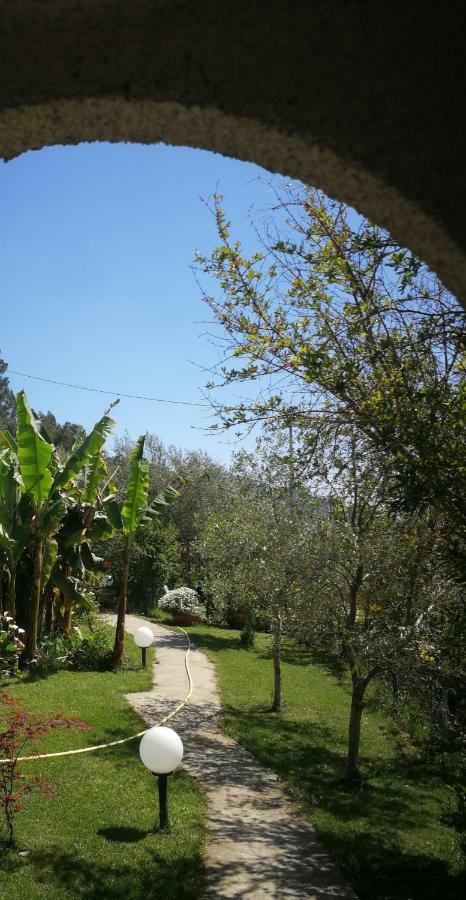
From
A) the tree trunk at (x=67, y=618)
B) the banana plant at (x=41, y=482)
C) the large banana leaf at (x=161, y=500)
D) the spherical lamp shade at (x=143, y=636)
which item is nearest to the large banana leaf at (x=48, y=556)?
the banana plant at (x=41, y=482)

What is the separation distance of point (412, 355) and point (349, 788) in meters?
6.74

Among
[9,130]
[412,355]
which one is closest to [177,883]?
[412,355]

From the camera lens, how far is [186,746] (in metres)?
10.8

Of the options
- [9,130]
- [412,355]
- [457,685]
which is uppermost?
[412,355]

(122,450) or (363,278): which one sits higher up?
(122,450)

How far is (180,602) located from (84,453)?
14463mm

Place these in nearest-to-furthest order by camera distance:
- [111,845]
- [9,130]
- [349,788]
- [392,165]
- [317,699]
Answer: [392,165]
[9,130]
[111,845]
[349,788]
[317,699]

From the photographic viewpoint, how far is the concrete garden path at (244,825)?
630cm

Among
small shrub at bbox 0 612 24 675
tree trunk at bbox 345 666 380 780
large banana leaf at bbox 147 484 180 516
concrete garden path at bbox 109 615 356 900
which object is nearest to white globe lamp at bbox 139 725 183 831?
concrete garden path at bbox 109 615 356 900

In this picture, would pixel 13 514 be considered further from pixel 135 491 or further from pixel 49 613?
pixel 49 613

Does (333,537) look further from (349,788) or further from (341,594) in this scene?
(349,788)

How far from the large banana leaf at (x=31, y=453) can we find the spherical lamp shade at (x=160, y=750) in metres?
6.35

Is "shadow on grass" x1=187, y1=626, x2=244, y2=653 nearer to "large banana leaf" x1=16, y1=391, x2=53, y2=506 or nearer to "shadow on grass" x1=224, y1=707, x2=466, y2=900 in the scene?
"shadow on grass" x1=224, y1=707, x2=466, y2=900

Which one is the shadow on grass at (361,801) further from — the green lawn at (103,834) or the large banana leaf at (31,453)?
the large banana leaf at (31,453)
